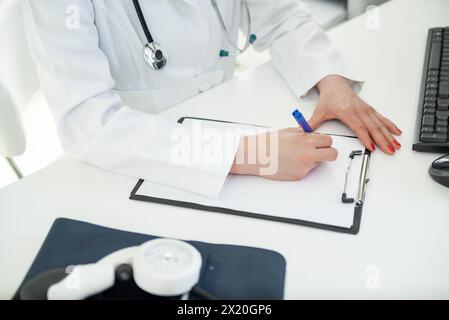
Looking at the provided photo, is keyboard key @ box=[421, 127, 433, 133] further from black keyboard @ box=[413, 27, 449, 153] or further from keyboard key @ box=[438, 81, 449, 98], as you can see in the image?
keyboard key @ box=[438, 81, 449, 98]

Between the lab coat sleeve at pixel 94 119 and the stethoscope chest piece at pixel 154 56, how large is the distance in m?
0.13

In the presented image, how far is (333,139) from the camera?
31.5 inches

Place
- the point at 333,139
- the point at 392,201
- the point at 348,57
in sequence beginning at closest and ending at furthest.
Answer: the point at 392,201, the point at 333,139, the point at 348,57

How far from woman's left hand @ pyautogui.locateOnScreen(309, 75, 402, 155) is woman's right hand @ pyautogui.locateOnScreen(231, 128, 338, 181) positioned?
9cm

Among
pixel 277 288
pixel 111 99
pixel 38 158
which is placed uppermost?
pixel 111 99

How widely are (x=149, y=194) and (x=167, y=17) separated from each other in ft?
1.35

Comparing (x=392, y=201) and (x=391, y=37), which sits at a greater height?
(x=391, y=37)

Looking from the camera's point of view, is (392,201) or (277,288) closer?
(277,288)

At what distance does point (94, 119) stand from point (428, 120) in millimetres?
586

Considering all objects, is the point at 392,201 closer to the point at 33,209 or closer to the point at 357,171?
the point at 357,171

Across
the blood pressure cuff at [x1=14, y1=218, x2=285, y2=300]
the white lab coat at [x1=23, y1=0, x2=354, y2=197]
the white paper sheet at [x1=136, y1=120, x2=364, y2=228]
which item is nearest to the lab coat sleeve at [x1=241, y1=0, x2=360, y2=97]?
the white lab coat at [x1=23, y1=0, x2=354, y2=197]

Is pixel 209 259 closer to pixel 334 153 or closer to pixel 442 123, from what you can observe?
pixel 334 153

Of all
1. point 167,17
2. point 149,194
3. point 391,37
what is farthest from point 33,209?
point 391,37

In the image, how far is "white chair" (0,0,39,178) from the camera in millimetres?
873
